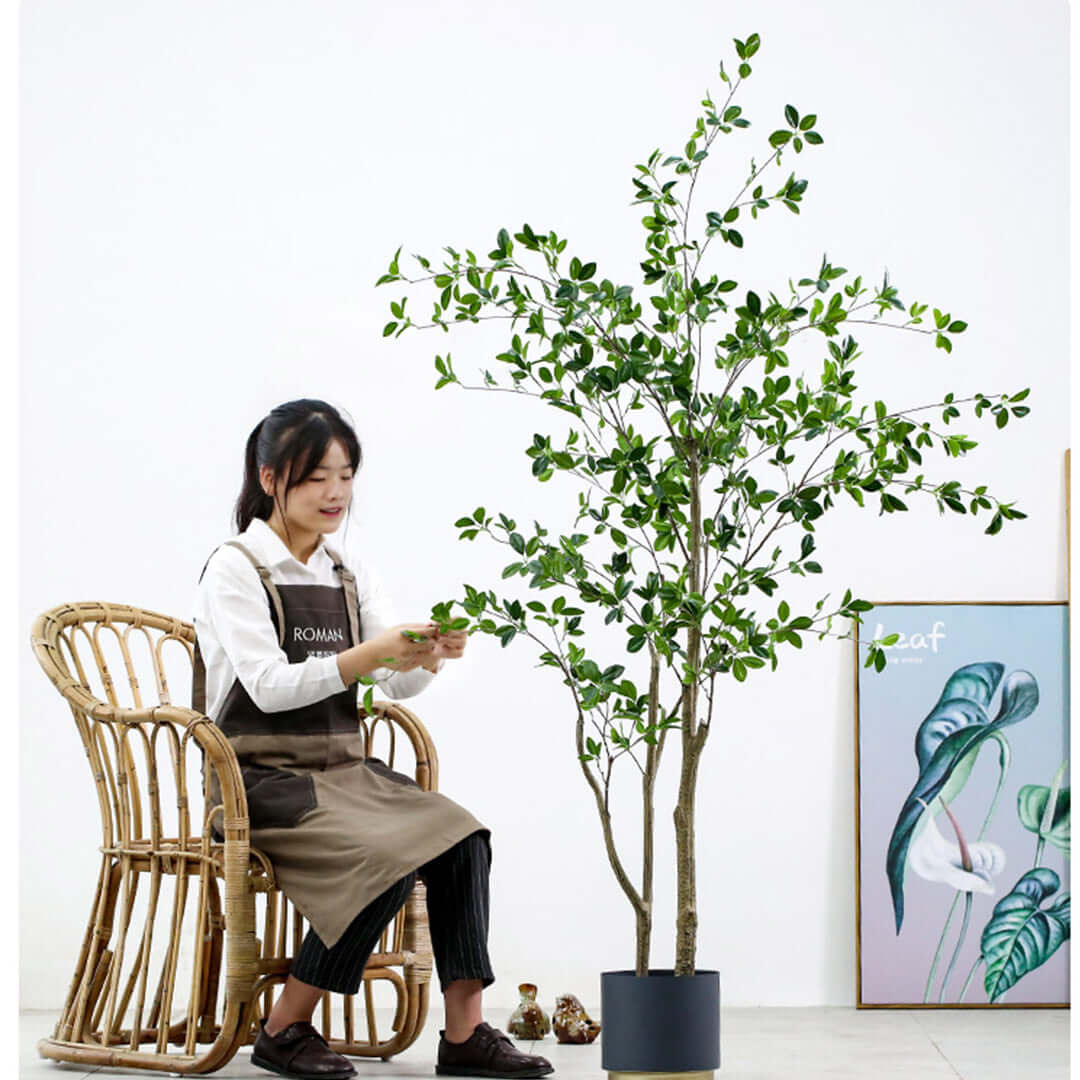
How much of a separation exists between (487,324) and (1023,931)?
1600 millimetres

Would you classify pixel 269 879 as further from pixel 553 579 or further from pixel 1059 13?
pixel 1059 13

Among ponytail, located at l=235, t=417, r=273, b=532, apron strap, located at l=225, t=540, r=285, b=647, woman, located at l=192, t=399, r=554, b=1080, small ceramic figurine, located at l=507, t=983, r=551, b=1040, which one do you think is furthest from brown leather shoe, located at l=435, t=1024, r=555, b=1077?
ponytail, located at l=235, t=417, r=273, b=532

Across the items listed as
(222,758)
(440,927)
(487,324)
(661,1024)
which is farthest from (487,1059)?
(487,324)

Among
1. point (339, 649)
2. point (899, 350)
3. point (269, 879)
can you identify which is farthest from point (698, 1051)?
point (899, 350)

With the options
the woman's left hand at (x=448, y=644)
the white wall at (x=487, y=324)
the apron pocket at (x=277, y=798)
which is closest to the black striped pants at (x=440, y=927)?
the apron pocket at (x=277, y=798)

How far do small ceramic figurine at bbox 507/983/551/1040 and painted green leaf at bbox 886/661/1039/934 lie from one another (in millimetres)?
756

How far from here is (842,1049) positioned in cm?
250

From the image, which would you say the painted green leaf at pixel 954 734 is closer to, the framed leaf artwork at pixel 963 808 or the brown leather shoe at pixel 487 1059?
the framed leaf artwork at pixel 963 808

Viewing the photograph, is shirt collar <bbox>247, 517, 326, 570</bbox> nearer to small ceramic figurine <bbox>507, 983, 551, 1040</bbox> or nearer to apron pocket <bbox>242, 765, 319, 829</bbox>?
apron pocket <bbox>242, 765, 319, 829</bbox>

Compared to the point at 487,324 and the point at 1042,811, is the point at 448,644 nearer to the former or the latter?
the point at 487,324

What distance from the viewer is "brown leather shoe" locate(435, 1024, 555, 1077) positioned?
2182 millimetres

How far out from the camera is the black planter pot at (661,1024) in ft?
6.37

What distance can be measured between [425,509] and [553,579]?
3.90ft

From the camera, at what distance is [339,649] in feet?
7.75
